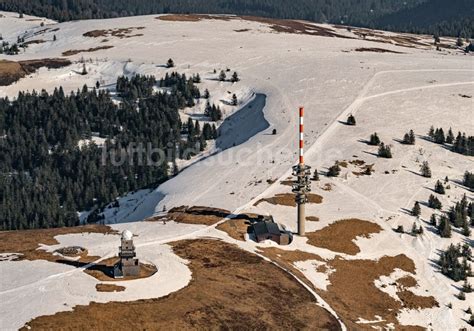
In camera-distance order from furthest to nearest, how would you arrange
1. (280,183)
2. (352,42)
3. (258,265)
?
(352,42)
(280,183)
(258,265)

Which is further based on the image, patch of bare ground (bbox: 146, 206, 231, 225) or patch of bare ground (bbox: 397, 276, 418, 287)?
patch of bare ground (bbox: 146, 206, 231, 225)

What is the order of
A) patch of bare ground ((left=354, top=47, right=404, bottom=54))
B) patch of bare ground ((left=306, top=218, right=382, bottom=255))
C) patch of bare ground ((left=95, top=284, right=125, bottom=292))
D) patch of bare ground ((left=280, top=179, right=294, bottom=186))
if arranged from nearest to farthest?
patch of bare ground ((left=95, top=284, right=125, bottom=292)) < patch of bare ground ((left=306, top=218, right=382, bottom=255)) < patch of bare ground ((left=280, top=179, right=294, bottom=186)) < patch of bare ground ((left=354, top=47, right=404, bottom=54))

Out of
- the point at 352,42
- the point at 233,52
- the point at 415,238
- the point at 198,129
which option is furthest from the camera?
the point at 352,42

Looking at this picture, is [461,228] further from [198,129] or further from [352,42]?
[352,42]

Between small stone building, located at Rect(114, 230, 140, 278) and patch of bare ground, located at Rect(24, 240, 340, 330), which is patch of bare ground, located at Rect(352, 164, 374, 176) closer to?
patch of bare ground, located at Rect(24, 240, 340, 330)

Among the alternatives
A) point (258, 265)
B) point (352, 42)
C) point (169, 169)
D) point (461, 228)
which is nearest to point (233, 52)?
point (352, 42)

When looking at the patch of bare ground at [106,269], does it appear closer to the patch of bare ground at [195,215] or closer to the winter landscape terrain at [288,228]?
the winter landscape terrain at [288,228]

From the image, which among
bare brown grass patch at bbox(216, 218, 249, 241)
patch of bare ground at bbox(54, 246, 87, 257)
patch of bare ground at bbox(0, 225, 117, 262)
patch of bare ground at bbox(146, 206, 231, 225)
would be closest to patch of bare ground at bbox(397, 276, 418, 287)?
bare brown grass patch at bbox(216, 218, 249, 241)
